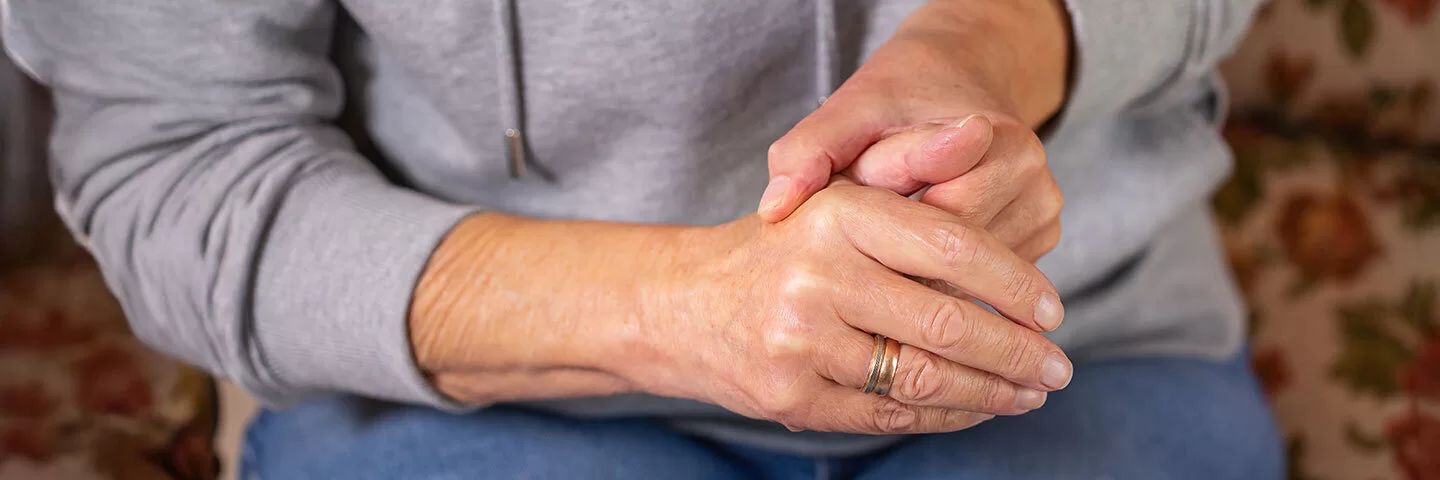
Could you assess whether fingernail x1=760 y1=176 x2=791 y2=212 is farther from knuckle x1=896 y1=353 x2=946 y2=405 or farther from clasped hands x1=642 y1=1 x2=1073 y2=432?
knuckle x1=896 y1=353 x2=946 y2=405

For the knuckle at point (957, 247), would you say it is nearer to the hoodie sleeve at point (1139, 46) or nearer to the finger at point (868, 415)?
the finger at point (868, 415)

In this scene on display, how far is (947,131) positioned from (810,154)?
7 cm

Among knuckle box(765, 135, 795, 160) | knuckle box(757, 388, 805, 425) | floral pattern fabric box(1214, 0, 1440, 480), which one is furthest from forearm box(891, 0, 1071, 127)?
floral pattern fabric box(1214, 0, 1440, 480)

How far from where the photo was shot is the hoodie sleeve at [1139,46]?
0.65 metres

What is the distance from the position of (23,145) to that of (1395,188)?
5.21 feet

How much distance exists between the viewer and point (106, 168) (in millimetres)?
690

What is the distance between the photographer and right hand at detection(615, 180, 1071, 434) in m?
0.50

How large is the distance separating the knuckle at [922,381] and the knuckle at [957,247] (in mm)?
57

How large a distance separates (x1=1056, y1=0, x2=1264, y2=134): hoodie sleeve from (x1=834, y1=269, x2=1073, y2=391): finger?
0.77 feet

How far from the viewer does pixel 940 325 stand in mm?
498

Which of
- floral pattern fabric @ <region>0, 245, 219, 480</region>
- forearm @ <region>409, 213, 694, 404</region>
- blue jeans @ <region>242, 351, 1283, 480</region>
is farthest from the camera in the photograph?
floral pattern fabric @ <region>0, 245, 219, 480</region>

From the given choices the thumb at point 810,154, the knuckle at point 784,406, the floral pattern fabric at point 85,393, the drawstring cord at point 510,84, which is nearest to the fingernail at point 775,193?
the thumb at point 810,154

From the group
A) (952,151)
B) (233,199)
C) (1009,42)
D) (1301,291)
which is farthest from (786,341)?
(1301,291)

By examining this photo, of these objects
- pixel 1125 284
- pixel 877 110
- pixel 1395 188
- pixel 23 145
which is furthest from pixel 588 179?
pixel 1395 188
